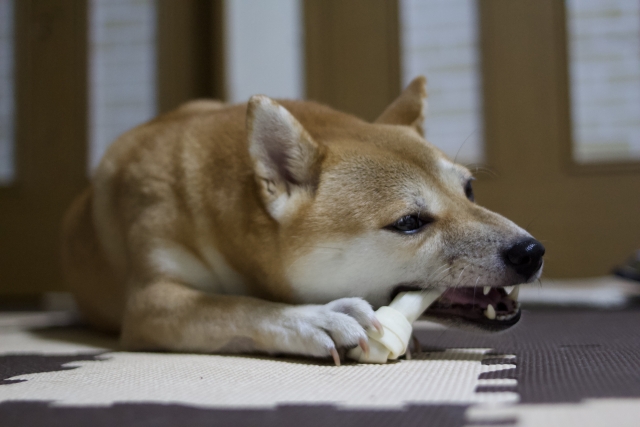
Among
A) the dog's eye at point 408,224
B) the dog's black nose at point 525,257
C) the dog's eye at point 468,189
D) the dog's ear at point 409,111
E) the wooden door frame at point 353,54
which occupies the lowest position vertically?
the dog's black nose at point 525,257

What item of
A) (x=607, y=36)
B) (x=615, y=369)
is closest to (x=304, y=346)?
(x=615, y=369)

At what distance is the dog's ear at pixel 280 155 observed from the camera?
119cm

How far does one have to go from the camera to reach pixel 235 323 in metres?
1.17

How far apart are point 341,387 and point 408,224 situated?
1.49ft

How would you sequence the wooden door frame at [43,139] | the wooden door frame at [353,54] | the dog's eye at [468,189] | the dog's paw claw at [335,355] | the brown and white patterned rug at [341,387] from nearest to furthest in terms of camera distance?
the brown and white patterned rug at [341,387]
the dog's paw claw at [335,355]
the dog's eye at [468,189]
the wooden door frame at [353,54]
the wooden door frame at [43,139]

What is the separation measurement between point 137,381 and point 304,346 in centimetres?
31

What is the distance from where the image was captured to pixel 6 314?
2.41m

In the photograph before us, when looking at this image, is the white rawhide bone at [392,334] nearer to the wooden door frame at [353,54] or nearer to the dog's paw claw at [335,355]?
the dog's paw claw at [335,355]

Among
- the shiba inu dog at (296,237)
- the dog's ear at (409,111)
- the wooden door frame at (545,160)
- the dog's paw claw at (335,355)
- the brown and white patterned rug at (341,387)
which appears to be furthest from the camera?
the wooden door frame at (545,160)

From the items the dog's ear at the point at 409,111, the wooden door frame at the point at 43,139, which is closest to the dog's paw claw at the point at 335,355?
the dog's ear at the point at 409,111

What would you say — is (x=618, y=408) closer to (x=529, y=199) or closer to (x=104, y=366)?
(x=104, y=366)

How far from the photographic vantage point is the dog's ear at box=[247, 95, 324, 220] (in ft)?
3.91

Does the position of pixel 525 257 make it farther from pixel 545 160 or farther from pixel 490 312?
pixel 545 160

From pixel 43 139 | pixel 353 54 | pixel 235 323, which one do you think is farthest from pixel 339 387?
pixel 43 139
